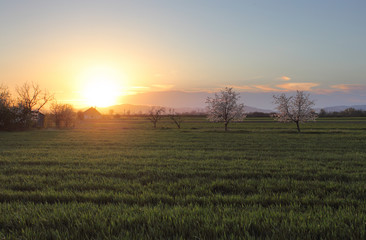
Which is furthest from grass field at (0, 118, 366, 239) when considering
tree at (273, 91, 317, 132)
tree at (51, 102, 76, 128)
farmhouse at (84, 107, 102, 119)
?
farmhouse at (84, 107, 102, 119)

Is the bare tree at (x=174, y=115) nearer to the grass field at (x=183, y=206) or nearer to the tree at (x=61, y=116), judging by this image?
the tree at (x=61, y=116)

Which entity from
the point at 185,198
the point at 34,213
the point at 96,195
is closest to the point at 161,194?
the point at 185,198

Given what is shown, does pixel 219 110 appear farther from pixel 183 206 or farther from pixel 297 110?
pixel 183 206

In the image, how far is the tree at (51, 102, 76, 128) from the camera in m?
59.0

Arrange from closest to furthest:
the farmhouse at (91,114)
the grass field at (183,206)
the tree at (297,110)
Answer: the grass field at (183,206), the tree at (297,110), the farmhouse at (91,114)

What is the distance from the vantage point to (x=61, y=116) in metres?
59.3

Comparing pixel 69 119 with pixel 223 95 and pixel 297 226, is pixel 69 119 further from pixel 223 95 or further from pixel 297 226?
pixel 297 226

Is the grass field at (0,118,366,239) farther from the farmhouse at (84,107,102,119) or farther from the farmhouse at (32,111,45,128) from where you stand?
the farmhouse at (84,107,102,119)

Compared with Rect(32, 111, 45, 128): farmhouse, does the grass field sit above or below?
below

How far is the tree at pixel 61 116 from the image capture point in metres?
59.0

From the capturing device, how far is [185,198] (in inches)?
213

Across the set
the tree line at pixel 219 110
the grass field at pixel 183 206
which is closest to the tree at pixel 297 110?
the tree line at pixel 219 110

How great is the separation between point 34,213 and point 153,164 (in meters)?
6.12

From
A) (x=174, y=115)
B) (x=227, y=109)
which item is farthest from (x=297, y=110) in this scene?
(x=174, y=115)
